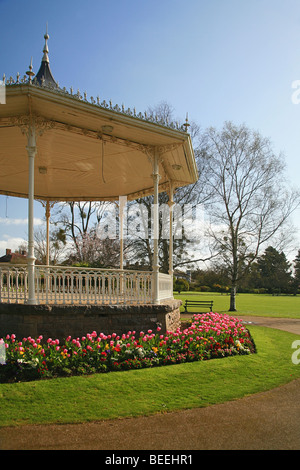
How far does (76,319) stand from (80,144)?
180 inches

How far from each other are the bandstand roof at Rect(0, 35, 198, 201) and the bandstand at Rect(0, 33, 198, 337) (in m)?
0.02

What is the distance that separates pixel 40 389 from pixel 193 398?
7.27 ft

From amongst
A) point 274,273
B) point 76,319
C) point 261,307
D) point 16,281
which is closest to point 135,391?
point 76,319

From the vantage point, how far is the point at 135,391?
5.44m

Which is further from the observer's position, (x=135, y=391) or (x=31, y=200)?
(x=31, y=200)

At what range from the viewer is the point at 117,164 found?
1124 centimetres

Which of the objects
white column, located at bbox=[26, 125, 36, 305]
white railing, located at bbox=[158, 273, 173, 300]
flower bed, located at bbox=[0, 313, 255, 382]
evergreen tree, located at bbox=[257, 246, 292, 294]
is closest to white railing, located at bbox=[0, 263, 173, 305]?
white railing, located at bbox=[158, 273, 173, 300]

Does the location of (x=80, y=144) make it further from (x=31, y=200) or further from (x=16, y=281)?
(x=16, y=281)

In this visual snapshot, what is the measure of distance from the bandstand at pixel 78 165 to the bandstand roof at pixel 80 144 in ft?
0.07

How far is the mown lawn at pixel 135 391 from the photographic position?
4617 mm

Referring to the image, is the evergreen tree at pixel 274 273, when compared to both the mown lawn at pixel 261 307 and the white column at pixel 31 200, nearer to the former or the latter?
the mown lawn at pixel 261 307

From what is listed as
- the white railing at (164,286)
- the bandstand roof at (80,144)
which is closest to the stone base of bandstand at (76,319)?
the white railing at (164,286)
